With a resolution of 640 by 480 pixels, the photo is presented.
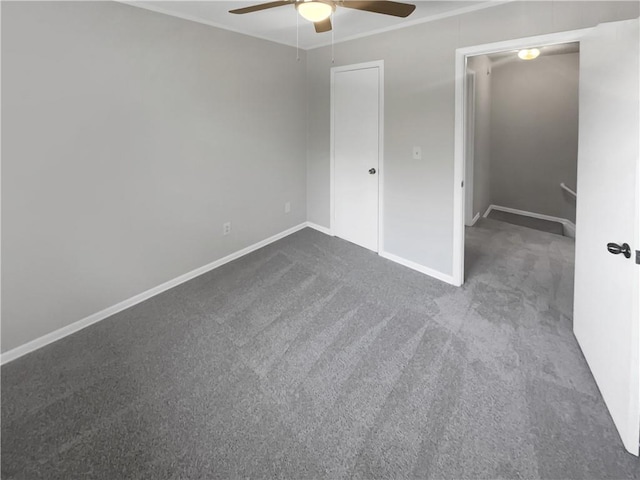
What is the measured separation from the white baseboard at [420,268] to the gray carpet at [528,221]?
99.9 inches

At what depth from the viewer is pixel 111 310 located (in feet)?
9.05

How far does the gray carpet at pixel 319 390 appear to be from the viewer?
1.52 metres

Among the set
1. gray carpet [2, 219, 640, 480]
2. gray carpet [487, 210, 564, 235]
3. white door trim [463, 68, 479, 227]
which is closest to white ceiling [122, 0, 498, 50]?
white door trim [463, 68, 479, 227]

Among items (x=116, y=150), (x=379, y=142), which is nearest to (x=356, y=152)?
(x=379, y=142)

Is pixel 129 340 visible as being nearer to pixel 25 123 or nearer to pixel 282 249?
pixel 25 123

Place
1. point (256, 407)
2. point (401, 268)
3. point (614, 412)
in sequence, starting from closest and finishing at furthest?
1. point (614, 412)
2. point (256, 407)
3. point (401, 268)

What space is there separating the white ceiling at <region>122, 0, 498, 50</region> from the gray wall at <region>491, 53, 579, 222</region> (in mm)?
3230

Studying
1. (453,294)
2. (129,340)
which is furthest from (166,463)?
(453,294)

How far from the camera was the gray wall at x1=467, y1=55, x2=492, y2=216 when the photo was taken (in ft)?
16.2

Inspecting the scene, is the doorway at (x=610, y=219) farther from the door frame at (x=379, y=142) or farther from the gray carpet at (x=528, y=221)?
the gray carpet at (x=528, y=221)

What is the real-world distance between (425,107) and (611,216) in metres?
1.91

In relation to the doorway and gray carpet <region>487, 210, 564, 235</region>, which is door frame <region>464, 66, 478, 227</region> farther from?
the doorway

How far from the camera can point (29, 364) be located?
7.23ft

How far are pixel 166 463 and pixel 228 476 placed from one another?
29 cm
